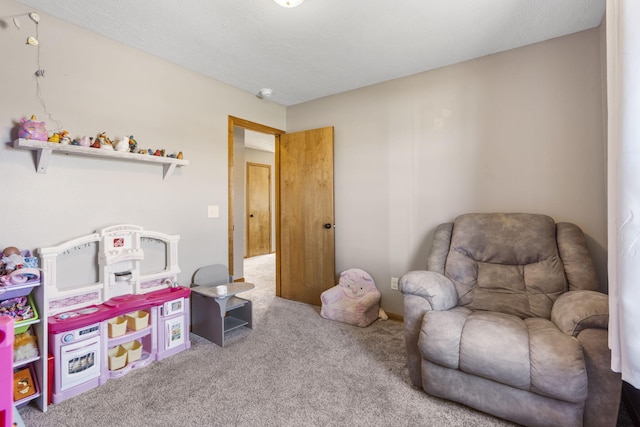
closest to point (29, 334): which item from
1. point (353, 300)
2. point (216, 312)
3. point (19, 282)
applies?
point (19, 282)

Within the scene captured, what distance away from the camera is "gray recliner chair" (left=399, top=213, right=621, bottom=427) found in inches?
53.1

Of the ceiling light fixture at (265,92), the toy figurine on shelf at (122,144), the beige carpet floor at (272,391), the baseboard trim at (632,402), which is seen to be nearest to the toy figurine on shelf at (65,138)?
the toy figurine on shelf at (122,144)

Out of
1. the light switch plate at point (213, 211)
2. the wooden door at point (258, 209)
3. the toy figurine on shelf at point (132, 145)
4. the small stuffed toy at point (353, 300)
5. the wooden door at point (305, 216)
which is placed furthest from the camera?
the wooden door at point (258, 209)

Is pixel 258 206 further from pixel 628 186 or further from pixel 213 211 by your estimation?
pixel 628 186

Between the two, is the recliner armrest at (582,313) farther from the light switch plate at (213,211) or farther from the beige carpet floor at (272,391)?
the light switch plate at (213,211)

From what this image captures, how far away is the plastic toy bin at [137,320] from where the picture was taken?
2139 mm

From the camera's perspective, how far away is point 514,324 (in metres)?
1.62

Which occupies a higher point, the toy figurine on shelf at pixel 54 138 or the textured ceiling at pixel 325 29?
the textured ceiling at pixel 325 29

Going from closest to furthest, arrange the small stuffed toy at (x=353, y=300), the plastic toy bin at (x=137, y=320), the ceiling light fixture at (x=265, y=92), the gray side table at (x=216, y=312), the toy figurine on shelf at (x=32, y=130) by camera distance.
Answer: the toy figurine on shelf at (x=32, y=130) → the plastic toy bin at (x=137, y=320) → the gray side table at (x=216, y=312) → the small stuffed toy at (x=353, y=300) → the ceiling light fixture at (x=265, y=92)

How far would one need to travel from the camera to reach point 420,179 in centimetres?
282

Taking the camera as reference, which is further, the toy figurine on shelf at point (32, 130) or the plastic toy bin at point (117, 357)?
the plastic toy bin at point (117, 357)

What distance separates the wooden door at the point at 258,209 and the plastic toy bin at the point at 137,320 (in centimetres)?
421

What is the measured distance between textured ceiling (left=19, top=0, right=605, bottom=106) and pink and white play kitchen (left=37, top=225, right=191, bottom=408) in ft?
4.72

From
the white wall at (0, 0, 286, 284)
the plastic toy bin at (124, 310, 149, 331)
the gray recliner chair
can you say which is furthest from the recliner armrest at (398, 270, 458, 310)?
the white wall at (0, 0, 286, 284)
